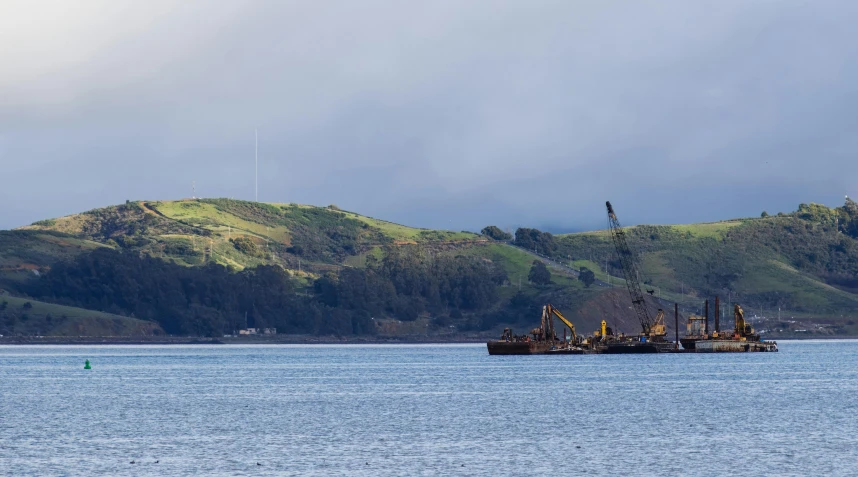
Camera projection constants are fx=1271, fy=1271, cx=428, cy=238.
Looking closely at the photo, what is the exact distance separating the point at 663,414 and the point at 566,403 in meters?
16.6

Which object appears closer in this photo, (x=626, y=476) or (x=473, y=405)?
(x=626, y=476)

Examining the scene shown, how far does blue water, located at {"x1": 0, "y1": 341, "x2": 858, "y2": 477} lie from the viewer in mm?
78062

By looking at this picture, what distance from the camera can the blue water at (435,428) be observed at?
78062mm

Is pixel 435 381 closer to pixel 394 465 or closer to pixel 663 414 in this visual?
pixel 663 414

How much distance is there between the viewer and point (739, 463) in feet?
255

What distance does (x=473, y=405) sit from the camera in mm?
125500

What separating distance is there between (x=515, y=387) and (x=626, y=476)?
85.0m

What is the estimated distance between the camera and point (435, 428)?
334 feet

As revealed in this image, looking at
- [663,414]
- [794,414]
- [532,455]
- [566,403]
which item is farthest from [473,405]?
[532,455]

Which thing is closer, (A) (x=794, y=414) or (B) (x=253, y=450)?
(B) (x=253, y=450)

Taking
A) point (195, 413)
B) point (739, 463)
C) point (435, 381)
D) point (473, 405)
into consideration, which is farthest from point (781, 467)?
point (435, 381)

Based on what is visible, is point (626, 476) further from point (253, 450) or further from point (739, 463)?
point (253, 450)

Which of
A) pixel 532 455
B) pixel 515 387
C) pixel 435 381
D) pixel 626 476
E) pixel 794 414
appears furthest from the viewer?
pixel 435 381

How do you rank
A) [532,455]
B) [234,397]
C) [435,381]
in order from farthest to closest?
[435,381] → [234,397] → [532,455]
